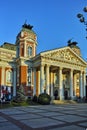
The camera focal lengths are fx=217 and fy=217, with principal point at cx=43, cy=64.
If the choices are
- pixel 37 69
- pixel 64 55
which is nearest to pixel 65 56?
pixel 64 55

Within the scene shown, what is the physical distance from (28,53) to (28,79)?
20.9 ft

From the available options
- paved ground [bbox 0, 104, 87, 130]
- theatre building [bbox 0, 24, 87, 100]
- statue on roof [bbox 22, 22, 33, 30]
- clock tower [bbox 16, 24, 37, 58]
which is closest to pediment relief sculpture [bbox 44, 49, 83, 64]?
theatre building [bbox 0, 24, 87, 100]

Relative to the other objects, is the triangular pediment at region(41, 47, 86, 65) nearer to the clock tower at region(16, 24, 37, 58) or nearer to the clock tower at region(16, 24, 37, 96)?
the clock tower at region(16, 24, 37, 96)

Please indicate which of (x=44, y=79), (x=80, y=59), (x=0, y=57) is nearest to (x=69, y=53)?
(x=80, y=59)

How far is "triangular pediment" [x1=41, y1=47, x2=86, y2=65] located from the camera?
151 feet

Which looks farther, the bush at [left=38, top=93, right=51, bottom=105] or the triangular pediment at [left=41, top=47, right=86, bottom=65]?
the triangular pediment at [left=41, top=47, right=86, bottom=65]

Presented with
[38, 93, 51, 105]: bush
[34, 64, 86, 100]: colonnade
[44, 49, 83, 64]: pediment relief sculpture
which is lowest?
[38, 93, 51, 105]: bush

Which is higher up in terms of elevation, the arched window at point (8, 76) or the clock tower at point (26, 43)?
the clock tower at point (26, 43)

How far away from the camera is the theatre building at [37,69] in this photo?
148 feet

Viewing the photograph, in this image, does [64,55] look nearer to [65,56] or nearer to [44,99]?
[65,56]

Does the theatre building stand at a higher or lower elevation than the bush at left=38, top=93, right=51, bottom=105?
higher

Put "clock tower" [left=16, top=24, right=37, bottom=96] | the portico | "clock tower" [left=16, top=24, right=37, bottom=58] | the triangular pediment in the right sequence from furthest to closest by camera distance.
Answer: "clock tower" [left=16, top=24, right=37, bottom=58] < the triangular pediment < "clock tower" [left=16, top=24, right=37, bottom=96] < the portico

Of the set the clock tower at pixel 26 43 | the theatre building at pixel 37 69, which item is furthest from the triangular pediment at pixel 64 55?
the clock tower at pixel 26 43

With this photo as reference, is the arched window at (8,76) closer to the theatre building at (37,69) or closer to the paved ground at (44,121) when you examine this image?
the theatre building at (37,69)
